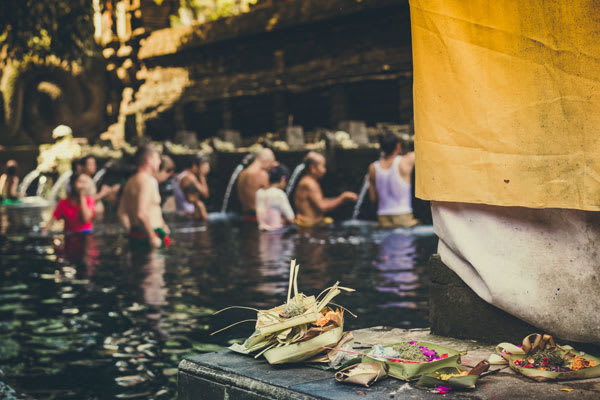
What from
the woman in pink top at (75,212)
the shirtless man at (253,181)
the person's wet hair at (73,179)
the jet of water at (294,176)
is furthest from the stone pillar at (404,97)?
the person's wet hair at (73,179)

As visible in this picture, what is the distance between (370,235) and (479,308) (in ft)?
31.0

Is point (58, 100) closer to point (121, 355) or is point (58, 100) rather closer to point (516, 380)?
point (121, 355)

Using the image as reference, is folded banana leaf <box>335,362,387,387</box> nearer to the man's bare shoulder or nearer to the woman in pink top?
the woman in pink top

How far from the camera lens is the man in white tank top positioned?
1434 cm

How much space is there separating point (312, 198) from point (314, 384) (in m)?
11.6

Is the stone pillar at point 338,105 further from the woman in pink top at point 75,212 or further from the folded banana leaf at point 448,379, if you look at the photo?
the folded banana leaf at point 448,379

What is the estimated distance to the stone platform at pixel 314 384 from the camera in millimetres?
3320

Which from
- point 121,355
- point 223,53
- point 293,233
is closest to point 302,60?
point 223,53

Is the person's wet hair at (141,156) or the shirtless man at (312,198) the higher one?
the person's wet hair at (141,156)

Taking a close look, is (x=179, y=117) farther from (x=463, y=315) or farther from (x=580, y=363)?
(x=580, y=363)

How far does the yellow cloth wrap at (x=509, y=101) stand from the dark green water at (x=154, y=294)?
2539 millimetres

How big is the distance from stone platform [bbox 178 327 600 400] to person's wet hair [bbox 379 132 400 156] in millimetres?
10408

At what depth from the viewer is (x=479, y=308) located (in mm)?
4137

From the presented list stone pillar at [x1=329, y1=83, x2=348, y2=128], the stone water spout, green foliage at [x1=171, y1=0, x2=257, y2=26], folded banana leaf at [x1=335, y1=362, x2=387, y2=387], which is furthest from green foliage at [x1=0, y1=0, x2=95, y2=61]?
green foliage at [x1=171, y1=0, x2=257, y2=26]
